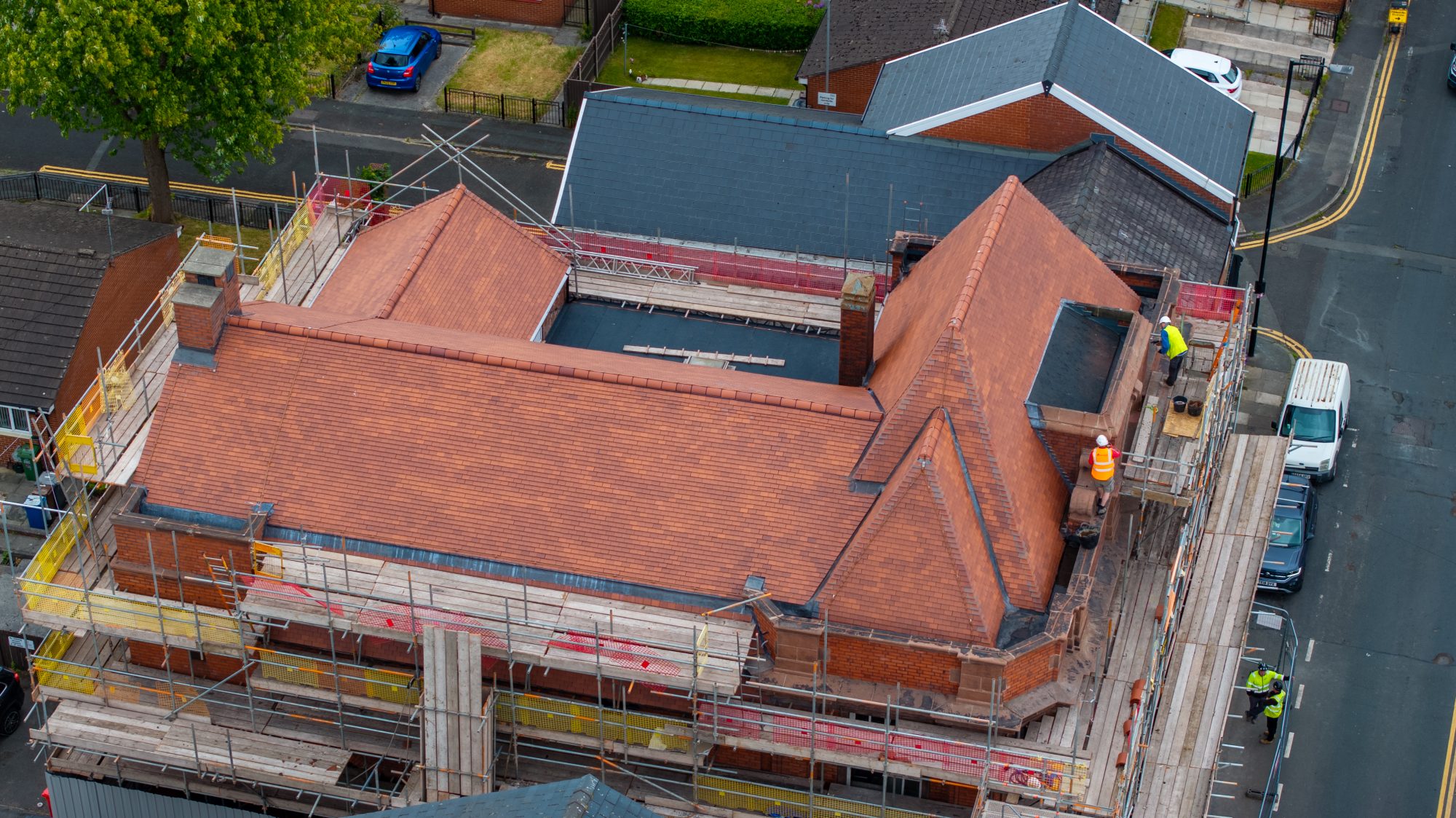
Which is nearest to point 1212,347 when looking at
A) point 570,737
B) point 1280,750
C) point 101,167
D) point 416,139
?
point 1280,750

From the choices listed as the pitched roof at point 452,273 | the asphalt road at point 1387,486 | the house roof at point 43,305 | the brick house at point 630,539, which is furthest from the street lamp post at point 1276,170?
the house roof at point 43,305

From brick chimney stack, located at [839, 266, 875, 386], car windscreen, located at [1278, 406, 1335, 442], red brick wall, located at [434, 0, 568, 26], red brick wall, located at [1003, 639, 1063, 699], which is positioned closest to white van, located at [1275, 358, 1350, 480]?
car windscreen, located at [1278, 406, 1335, 442]

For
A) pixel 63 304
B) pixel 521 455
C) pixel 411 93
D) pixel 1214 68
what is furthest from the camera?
pixel 411 93

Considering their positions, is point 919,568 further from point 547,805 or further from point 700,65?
point 700,65

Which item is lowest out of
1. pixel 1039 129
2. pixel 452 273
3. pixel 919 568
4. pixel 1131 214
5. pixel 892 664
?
pixel 892 664

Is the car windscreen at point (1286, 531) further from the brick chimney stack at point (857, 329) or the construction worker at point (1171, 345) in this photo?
the brick chimney stack at point (857, 329)

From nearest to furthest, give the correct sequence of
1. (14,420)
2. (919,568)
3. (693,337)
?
(919,568), (693,337), (14,420)

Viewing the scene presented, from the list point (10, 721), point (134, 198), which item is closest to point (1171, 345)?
point (10, 721)

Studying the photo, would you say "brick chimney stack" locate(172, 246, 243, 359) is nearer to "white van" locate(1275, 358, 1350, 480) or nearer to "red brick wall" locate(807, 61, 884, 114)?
"red brick wall" locate(807, 61, 884, 114)

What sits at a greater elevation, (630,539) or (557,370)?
(557,370)
